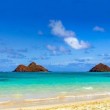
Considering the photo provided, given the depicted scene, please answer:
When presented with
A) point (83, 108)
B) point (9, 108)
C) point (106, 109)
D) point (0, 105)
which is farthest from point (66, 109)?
point (0, 105)

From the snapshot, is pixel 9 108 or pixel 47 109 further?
pixel 9 108

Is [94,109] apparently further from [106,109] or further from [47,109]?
[47,109]

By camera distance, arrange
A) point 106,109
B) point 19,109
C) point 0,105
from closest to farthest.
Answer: point 106,109
point 19,109
point 0,105

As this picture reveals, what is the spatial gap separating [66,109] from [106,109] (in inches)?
85.5

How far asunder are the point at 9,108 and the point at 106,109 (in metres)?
5.81

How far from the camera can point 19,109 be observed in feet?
60.8

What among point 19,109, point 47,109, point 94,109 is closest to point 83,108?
point 94,109

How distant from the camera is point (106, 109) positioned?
1727 centimetres

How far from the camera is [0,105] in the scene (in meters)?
20.7

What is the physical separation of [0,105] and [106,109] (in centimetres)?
707

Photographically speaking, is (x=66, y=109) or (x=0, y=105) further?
(x=0, y=105)

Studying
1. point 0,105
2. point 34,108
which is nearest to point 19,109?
point 34,108

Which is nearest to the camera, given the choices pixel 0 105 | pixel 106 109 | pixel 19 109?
pixel 106 109

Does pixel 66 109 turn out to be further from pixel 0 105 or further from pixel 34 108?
pixel 0 105
